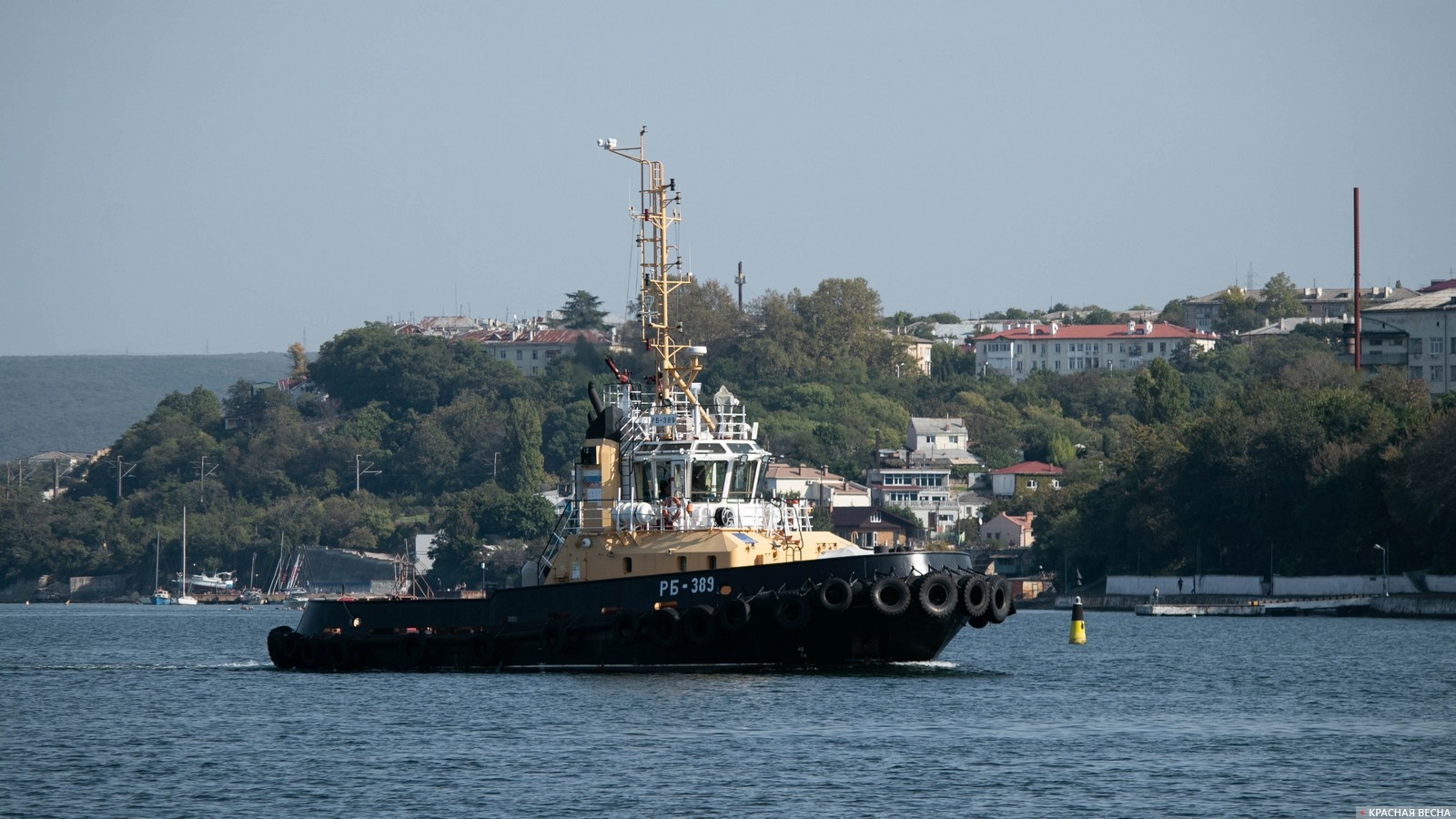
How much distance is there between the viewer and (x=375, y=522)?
6373 inches

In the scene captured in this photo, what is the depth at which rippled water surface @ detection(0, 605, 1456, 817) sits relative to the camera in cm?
2856

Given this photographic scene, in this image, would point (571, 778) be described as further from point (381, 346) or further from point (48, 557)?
point (381, 346)

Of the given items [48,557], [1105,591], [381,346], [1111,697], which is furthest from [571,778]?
[381,346]

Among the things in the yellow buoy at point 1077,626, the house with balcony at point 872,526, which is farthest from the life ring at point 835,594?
the house with balcony at point 872,526

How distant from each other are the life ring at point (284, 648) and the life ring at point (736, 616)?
12303 millimetres

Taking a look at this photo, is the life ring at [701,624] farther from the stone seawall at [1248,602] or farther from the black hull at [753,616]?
the stone seawall at [1248,602]

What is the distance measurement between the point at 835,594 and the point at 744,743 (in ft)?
20.9

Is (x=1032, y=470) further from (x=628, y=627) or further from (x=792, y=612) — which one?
(x=792, y=612)

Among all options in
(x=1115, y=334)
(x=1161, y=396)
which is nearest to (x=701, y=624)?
(x=1161, y=396)

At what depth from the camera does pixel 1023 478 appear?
5797 inches

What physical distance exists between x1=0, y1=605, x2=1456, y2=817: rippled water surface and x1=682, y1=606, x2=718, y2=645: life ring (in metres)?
1.04

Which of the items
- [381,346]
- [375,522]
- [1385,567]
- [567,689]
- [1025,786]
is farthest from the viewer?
[381,346]

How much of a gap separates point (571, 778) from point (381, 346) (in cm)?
16198

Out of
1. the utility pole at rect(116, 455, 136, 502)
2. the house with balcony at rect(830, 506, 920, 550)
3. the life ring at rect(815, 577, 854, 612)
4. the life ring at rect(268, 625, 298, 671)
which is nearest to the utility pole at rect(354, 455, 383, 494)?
the utility pole at rect(116, 455, 136, 502)
